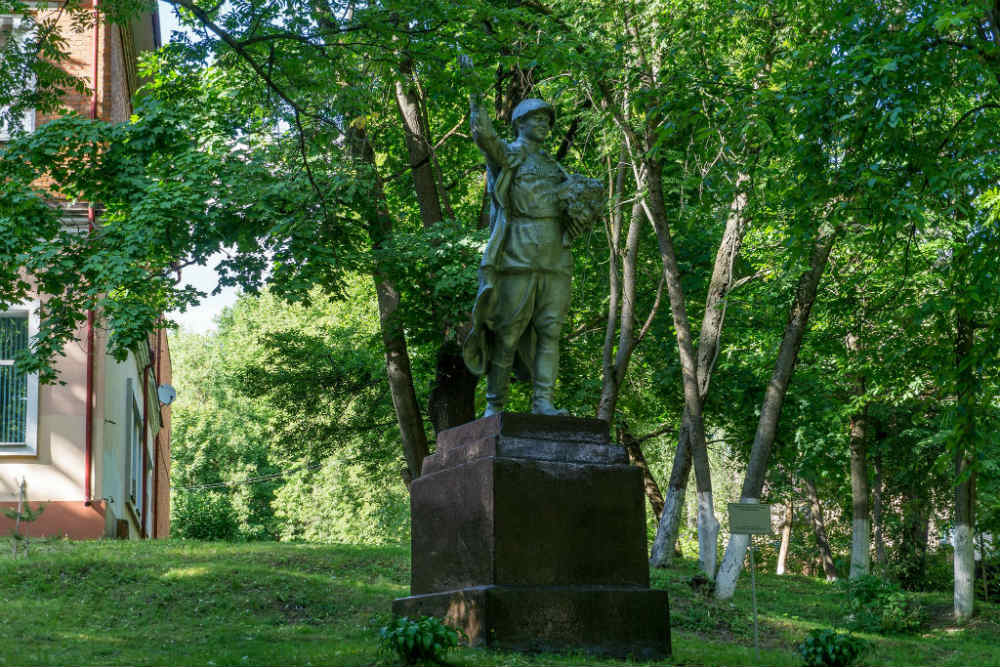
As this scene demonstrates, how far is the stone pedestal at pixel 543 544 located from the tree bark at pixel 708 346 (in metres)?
8.83

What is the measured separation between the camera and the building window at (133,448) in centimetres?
2486

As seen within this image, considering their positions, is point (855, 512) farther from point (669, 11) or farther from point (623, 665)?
point (623, 665)

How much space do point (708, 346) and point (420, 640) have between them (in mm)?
11813

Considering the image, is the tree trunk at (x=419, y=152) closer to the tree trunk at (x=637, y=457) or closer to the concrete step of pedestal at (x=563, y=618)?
the tree trunk at (x=637, y=457)

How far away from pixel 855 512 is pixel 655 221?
32.3ft

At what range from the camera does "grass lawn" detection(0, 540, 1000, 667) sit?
962 cm

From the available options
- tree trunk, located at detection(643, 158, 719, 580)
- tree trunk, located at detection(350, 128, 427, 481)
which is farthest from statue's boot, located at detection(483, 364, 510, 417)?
tree trunk, located at detection(350, 128, 427, 481)

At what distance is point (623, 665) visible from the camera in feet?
26.8

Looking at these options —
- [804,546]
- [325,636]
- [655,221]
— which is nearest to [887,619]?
[655,221]

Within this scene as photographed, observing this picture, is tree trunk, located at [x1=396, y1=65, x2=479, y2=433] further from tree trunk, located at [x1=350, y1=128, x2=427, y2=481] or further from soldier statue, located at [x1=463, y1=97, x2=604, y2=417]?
soldier statue, located at [x1=463, y1=97, x2=604, y2=417]

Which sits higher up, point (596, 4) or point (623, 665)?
point (596, 4)

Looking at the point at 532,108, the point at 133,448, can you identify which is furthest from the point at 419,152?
the point at 133,448

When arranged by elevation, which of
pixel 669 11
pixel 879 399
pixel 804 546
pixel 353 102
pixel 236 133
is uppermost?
pixel 669 11

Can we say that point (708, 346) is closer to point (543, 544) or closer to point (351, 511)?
point (543, 544)
